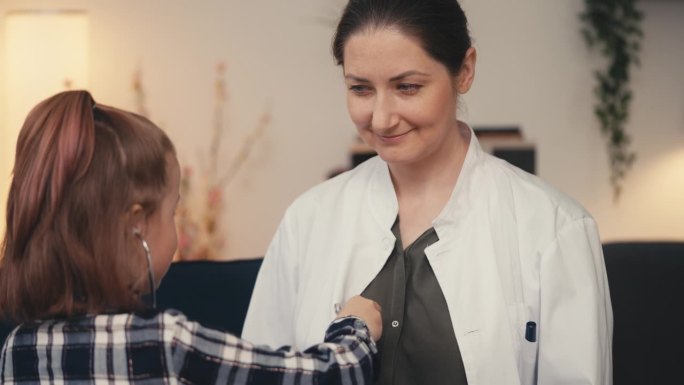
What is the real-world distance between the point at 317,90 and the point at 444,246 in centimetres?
251

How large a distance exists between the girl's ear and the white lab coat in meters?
0.52

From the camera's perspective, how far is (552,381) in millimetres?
1497

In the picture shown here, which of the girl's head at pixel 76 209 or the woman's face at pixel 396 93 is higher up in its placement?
the woman's face at pixel 396 93

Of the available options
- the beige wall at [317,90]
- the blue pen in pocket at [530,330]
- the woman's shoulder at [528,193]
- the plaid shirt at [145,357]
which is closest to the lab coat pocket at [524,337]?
the blue pen in pocket at [530,330]

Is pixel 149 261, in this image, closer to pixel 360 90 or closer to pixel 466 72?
pixel 360 90

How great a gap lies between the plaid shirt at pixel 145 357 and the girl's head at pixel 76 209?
0.03 m

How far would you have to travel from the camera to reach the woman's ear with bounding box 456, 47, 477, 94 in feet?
5.40

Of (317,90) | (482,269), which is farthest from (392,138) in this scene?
(317,90)

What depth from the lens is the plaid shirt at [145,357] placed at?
3.76 feet

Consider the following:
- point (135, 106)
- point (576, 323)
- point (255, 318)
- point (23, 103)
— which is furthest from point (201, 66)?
point (576, 323)

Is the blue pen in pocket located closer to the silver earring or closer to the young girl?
the young girl

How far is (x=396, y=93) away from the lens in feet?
5.12

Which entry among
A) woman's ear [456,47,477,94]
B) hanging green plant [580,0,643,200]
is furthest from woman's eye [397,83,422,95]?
hanging green plant [580,0,643,200]

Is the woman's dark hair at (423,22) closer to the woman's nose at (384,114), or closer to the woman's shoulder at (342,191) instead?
the woman's nose at (384,114)
